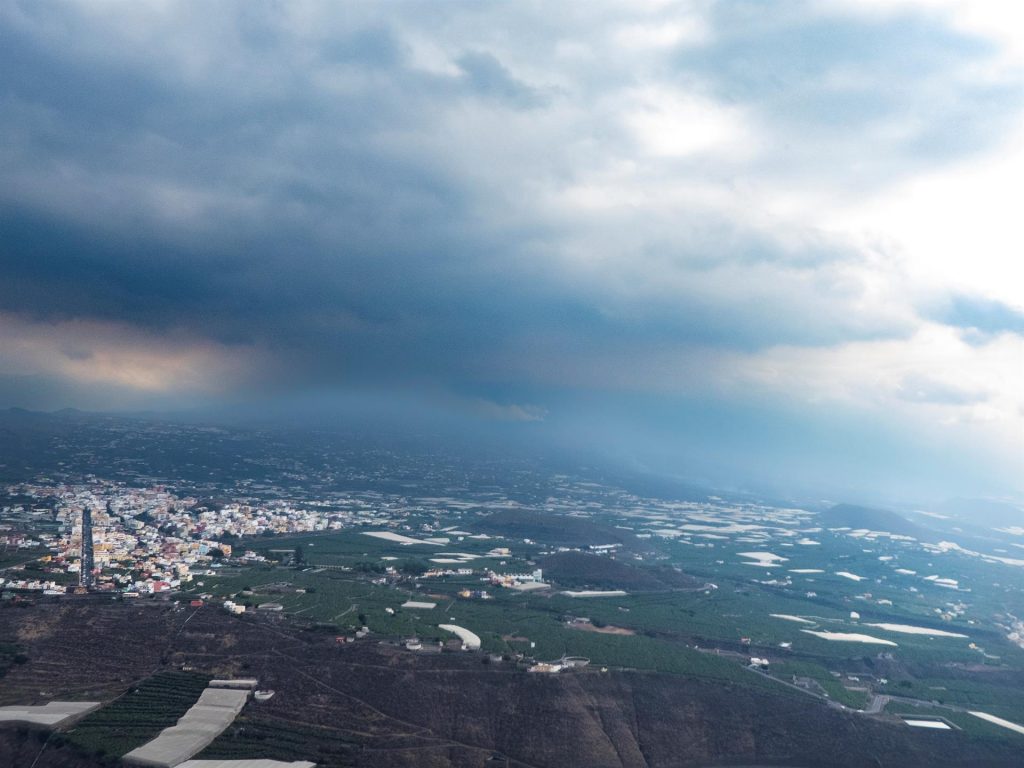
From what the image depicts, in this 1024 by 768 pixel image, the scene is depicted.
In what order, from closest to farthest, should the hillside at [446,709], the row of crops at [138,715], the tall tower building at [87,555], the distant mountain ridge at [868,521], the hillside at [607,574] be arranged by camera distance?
the row of crops at [138,715] → the hillside at [446,709] → the tall tower building at [87,555] → the hillside at [607,574] → the distant mountain ridge at [868,521]

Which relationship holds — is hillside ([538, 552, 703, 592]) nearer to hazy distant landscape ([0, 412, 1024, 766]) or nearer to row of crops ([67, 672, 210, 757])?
hazy distant landscape ([0, 412, 1024, 766])

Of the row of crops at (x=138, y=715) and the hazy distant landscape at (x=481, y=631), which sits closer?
the row of crops at (x=138, y=715)

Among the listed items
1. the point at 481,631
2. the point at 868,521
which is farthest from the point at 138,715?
the point at 868,521

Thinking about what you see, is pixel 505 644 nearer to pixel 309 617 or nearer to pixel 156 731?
pixel 309 617

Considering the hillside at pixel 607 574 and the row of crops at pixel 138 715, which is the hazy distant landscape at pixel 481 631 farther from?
the hillside at pixel 607 574

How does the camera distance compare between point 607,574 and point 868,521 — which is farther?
point 868,521

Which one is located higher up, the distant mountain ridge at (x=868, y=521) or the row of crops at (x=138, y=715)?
the distant mountain ridge at (x=868, y=521)

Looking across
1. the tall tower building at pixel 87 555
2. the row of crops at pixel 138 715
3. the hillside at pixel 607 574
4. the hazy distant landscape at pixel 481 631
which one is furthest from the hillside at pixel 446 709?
the hillside at pixel 607 574

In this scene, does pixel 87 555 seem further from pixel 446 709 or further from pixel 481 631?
pixel 446 709
